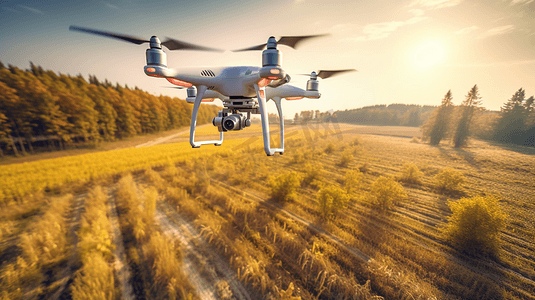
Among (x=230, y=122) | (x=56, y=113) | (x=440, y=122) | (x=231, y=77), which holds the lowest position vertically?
(x=440, y=122)

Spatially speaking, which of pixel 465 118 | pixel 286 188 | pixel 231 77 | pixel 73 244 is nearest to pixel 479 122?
pixel 465 118

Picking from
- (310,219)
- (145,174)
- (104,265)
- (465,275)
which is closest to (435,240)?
(465,275)

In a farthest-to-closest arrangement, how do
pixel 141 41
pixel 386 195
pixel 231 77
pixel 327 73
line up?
pixel 386 195 → pixel 327 73 → pixel 231 77 → pixel 141 41

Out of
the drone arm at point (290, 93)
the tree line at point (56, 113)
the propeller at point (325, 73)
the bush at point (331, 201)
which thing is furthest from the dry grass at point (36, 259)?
the tree line at point (56, 113)

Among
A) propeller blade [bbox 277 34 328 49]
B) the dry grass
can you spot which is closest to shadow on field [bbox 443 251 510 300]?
propeller blade [bbox 277 34 328 49]

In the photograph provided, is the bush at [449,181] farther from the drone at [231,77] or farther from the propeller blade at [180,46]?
the propeller blade at [180,46]

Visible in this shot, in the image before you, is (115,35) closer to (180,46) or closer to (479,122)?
(180,46)
